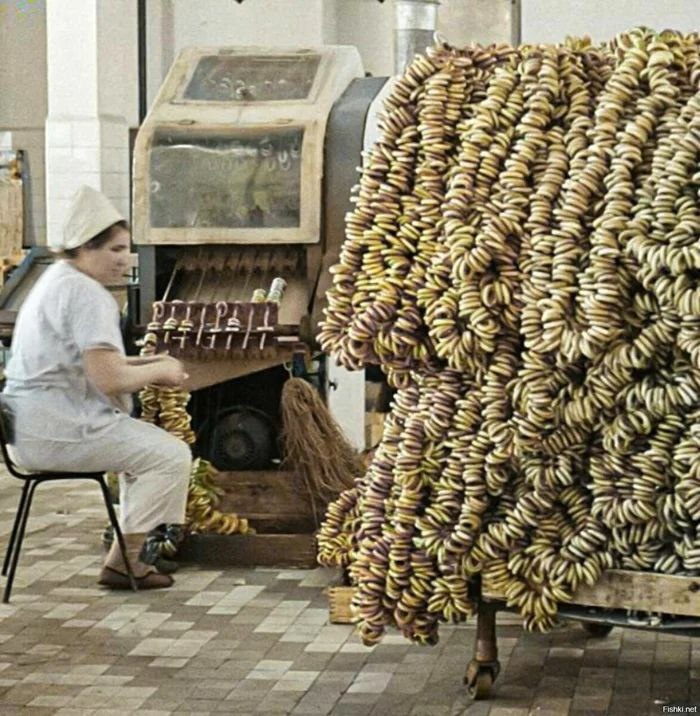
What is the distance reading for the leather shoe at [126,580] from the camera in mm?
6812

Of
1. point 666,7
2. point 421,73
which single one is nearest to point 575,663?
point 421,73

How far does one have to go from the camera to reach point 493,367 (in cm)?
483

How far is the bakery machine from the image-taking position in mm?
7289

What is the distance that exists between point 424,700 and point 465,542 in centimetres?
60

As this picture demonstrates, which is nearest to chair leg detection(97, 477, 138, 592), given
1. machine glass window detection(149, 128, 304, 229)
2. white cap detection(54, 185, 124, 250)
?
white cap detection(54, 185, 124, 250)

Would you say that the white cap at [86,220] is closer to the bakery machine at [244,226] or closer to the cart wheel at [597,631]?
the bakery machine at [244,226]

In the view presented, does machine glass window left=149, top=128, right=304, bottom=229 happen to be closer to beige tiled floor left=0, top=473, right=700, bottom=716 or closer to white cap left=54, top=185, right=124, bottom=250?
white cap left=54, top=185, right=124, bottom=250

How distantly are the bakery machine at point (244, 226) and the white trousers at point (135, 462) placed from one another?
688 mm

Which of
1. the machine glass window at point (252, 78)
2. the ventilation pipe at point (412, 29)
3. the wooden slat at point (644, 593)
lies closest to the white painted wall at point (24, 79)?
the ventilation pipe at point (412, 29)

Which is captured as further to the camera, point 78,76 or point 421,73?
point 78,76

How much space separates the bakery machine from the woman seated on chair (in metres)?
0.66

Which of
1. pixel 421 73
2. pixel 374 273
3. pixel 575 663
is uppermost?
pixel 421 73

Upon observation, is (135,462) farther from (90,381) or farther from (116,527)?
(90,381)

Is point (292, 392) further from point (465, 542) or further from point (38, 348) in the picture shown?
point (465, 542)
